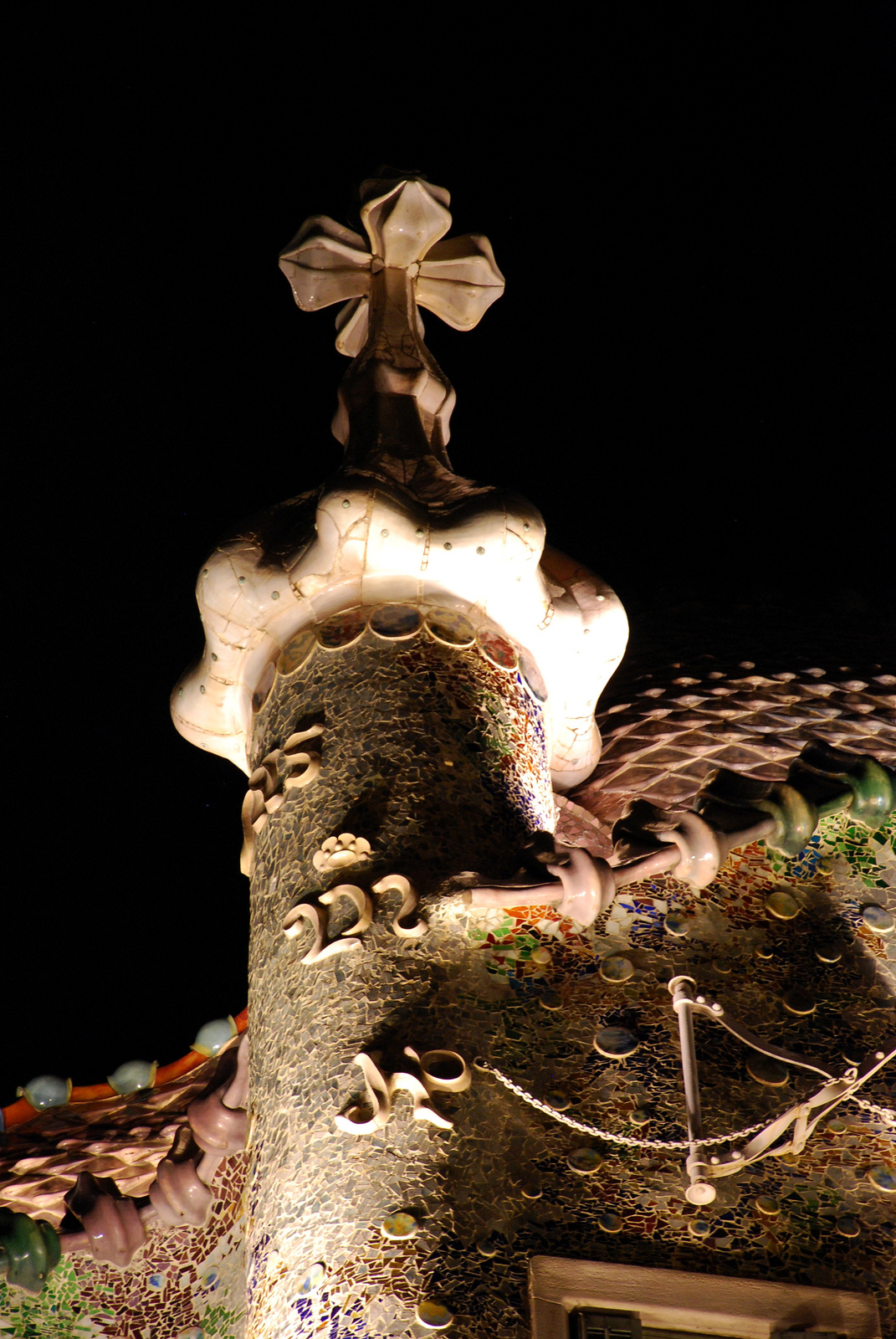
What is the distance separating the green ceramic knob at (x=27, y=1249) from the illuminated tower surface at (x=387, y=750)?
763 mm

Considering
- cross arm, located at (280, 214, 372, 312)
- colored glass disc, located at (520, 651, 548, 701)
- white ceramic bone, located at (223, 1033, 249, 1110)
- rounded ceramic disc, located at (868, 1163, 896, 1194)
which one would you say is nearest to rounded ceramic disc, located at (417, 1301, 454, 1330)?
rounded ceramic disc, located at (868, 1163, 896, 1194)

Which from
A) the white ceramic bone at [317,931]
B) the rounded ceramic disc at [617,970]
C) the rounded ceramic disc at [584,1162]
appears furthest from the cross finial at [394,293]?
the rounded ceramic disc at [584,1162]

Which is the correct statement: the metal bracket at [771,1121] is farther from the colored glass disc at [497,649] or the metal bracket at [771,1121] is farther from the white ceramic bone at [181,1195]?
the white ceramic bone at [181,1195]

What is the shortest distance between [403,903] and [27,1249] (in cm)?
129

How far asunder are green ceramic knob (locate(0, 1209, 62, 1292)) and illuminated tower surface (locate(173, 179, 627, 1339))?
76cm

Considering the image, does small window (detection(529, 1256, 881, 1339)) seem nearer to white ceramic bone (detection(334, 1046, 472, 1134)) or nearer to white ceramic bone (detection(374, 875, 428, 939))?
white ceramic bone (detection(334, 1046, 472, 1134))

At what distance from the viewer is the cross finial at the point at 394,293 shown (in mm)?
4902

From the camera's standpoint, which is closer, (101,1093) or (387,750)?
(387,750)

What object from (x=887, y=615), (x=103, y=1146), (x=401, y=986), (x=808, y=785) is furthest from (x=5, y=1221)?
(x=887, y=615)

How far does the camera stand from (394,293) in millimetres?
5078

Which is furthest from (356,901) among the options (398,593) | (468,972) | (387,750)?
(398,593)

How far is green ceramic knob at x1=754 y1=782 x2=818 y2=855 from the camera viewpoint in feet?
13.6

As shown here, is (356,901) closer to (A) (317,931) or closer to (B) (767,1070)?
(A) (317,931)

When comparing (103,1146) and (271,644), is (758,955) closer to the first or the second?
(271,644)
